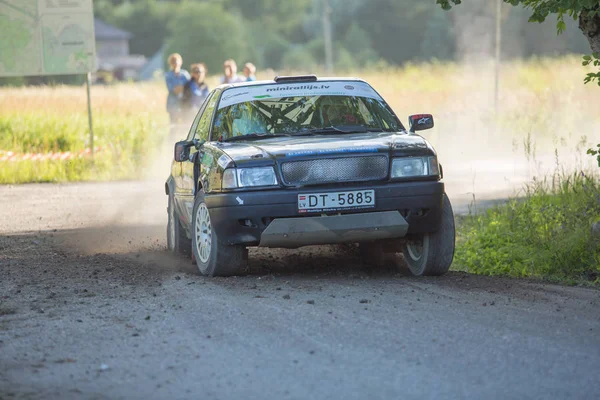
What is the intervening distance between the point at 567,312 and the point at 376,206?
1701 mm

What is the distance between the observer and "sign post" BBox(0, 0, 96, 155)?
21.1 m

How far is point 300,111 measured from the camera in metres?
9.38

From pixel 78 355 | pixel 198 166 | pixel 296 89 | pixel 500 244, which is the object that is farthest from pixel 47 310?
pixel 500 244

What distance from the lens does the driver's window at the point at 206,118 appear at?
9.67 metres

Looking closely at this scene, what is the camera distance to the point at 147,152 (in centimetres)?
2228

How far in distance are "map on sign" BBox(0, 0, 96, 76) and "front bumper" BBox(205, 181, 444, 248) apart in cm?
1355

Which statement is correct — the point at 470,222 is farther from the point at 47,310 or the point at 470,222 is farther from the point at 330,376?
the point at 330,376

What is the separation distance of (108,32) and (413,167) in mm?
120733

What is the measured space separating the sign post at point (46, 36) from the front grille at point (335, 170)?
44.6ft

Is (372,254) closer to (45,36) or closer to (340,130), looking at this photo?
(340,130)

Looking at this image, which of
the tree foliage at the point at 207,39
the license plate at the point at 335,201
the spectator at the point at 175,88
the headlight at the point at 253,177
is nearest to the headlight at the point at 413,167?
the license plate at the point at 335,201

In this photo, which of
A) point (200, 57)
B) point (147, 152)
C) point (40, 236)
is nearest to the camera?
point (40, 236)

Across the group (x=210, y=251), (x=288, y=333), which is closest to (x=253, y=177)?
(x=210, y=251)

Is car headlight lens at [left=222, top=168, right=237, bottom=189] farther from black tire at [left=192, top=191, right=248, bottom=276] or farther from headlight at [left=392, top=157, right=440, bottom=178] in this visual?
headlight at [left=392, top=157, right=440, bottom=178]
